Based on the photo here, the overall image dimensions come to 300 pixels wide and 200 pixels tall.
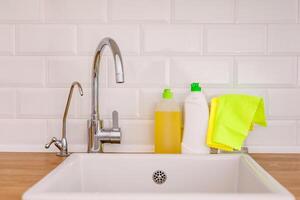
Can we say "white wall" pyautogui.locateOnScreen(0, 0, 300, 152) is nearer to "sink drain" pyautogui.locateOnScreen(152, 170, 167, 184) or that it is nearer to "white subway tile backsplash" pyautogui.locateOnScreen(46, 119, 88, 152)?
"white subway tile backsplash" pyautogui.locateOnScreen(46, 119, 88, 152)

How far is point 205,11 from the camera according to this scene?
136cm

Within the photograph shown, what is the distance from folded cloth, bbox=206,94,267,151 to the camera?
4.21 ft

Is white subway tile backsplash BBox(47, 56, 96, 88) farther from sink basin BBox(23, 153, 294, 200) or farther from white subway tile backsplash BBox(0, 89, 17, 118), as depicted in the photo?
sink basin BBox(23, 153, 294, 200)

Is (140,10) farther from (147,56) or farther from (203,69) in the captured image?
(203,69)

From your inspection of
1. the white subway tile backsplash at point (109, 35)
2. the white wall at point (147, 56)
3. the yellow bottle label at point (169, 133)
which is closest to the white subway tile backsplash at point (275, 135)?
the white wall at point (147, 56)

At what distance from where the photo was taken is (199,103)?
1.30 meters

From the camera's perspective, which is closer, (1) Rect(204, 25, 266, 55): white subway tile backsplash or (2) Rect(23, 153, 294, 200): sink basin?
(2) Rect(23, 153, 294, 200): sink basin

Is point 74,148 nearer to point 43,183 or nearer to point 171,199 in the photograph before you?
point 43,183

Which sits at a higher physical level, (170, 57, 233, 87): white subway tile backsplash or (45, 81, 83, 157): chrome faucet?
(170, 57, 233, 87): white subway tile backsplash

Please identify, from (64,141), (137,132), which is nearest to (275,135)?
(137,132)

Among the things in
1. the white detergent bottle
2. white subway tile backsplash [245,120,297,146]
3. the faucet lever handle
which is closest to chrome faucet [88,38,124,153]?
the faucet lever handle

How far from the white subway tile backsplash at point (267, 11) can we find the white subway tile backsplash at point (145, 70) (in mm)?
295

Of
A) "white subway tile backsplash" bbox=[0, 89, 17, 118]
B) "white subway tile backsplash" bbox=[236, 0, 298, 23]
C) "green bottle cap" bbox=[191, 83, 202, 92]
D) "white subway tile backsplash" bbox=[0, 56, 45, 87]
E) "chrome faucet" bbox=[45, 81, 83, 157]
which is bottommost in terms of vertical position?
"chrome faucet" bbox=[45, 81, 83, 157]

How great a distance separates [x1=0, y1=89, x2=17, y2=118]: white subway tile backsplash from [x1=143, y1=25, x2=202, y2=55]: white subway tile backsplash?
1.56 feet
